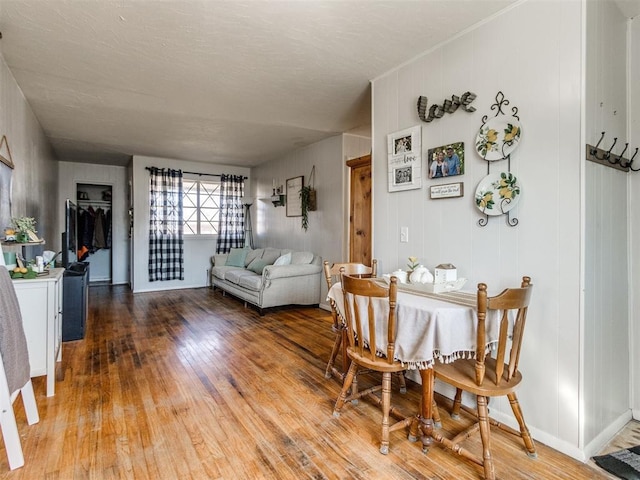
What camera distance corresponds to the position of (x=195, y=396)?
2.42 metres

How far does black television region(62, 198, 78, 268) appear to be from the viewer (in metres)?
3.86

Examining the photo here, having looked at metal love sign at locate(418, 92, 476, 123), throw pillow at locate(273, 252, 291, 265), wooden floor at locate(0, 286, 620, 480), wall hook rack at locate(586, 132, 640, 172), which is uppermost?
metal love sign at locate(418, 92, 476, 123)

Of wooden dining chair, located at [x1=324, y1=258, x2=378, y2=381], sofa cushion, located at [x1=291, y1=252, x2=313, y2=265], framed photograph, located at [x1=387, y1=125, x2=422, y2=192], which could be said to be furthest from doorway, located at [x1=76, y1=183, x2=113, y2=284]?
framed photograph, located at [x1=387, y1=125, x2=422, y2=192]

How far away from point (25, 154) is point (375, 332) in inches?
155

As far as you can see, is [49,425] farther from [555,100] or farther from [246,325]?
[555,100]

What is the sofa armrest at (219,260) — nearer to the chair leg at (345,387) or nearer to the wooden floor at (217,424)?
the wooden floor at (217,424)

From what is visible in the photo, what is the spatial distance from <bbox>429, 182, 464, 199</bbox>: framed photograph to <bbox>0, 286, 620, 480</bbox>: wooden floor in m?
1.46

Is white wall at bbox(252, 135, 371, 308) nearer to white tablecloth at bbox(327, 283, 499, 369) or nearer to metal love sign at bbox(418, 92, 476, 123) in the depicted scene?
metal love sign at bbox(418, 92, 476, 123)

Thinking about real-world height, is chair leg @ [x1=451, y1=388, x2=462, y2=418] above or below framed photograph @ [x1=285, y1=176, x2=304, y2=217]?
below

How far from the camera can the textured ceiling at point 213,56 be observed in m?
2.06

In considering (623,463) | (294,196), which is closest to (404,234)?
(623,463)

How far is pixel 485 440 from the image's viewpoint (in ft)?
5.37

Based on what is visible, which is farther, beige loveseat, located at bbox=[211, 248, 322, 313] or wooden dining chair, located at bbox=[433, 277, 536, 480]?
beige loveseat, located at bbox=[211, 248, 322, 313]

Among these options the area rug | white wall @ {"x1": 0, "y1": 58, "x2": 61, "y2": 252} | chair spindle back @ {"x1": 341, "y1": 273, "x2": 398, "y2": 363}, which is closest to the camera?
the area rug
